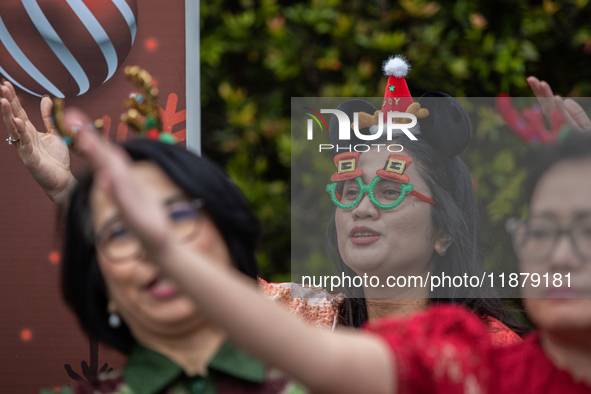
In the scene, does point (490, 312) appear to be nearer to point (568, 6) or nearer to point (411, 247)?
point (411, 247)

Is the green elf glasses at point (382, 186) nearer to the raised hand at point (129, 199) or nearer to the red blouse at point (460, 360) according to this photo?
the red blouse at point (460, 360)

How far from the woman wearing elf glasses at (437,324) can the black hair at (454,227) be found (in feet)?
2.68

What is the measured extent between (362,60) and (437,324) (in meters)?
2.26

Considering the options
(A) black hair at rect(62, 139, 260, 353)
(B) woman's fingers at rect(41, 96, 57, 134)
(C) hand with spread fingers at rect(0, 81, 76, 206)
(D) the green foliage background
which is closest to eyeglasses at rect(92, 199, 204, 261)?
(A) black hair at rect(62, 139, 260, 353)

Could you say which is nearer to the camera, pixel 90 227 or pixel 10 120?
pixel 90 227

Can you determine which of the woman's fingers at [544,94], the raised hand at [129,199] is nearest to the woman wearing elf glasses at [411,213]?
the woman's fingers at [544,94]

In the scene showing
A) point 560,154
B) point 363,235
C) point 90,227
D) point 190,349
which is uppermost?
point 560,154

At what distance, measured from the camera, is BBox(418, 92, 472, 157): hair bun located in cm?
184

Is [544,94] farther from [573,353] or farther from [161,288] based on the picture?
[161,288]

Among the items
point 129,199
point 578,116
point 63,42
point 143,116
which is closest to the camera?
point 129,199

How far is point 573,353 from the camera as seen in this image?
2.95 feet

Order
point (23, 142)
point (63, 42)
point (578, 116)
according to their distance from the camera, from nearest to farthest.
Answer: point (578, 116), point (23, 142), point (63, 42)

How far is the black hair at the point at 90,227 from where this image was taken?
1.00 meters

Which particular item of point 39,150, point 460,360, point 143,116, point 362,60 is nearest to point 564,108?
point 460,360
